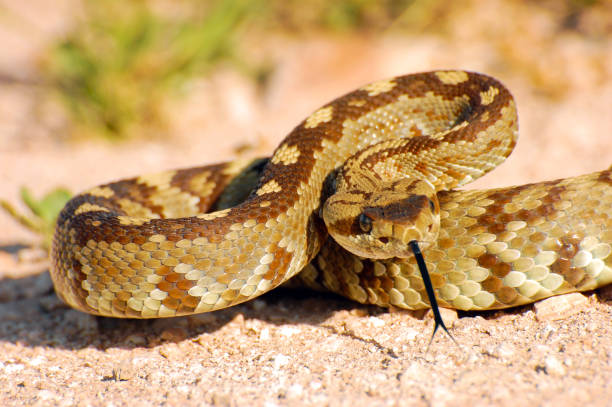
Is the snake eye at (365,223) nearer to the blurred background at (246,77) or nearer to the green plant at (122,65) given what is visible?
the blurred background at (246,77)

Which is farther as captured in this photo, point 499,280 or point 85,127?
point 85,127

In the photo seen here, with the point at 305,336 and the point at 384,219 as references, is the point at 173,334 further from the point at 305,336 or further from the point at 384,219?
the point at 384,219

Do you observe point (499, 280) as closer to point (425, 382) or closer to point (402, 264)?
point (402, 264)

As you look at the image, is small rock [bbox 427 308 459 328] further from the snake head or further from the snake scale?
the snake head

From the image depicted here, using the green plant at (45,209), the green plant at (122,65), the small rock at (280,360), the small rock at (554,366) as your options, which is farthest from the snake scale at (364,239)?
the green plant at (122,65)

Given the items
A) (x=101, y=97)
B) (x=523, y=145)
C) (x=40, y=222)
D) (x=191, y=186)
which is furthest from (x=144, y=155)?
(x=523, y=145)

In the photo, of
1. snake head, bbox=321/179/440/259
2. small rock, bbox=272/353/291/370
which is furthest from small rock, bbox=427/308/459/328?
small rock, bbox=272/353/291/370
